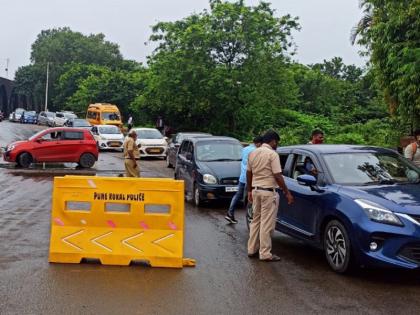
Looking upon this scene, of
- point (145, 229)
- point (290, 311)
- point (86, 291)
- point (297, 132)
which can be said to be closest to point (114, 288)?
point (86, 291)

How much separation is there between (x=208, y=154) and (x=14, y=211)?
461 centimetres

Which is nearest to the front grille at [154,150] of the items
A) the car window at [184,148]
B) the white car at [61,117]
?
the car window at [184,148]

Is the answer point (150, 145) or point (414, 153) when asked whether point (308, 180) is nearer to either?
point (414, 153)

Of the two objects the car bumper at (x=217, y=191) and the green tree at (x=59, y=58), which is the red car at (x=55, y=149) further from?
the green tree at (x=59, y=58)

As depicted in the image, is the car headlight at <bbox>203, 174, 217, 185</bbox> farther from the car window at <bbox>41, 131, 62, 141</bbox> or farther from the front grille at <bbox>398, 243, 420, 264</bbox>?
the car window at <bbox>41, 131, 62, 141</bbox>

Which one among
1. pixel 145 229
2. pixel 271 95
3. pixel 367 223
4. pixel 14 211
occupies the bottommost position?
pixel 14 211

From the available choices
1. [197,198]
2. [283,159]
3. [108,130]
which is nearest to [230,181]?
[197,198]

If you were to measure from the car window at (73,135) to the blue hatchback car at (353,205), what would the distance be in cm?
1429

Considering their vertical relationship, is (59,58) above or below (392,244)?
above

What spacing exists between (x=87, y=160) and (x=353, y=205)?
16.5 m

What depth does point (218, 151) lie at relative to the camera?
13766 millimetres

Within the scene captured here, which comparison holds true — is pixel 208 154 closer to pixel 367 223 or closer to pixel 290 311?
pixel 367 223

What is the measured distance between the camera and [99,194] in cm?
730

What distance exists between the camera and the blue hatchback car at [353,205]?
641cm
